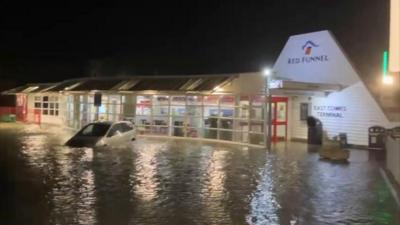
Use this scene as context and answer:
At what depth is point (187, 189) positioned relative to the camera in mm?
13672

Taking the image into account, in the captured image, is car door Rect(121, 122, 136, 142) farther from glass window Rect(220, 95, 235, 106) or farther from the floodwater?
glass window Rect(220, 95, 235, 106)

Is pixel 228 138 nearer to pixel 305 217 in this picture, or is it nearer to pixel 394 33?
pixel 305 217

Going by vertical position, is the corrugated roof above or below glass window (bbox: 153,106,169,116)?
above

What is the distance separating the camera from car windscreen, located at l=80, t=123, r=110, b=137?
25953 millimetres

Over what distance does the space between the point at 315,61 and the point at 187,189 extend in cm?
→ 1888

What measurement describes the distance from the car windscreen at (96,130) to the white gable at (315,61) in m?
11.7

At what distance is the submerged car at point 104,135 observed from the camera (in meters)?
25.0

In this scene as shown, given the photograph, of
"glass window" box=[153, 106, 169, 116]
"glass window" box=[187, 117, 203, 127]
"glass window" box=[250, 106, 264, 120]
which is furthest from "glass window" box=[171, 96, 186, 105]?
"glass window" box=[250, 106, 264, 120]

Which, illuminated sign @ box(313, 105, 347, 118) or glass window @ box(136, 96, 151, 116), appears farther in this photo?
glass window @ box(136, 96, 151, 116)

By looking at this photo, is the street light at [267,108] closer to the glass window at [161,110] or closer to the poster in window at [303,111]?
the poster in window at [303,111]

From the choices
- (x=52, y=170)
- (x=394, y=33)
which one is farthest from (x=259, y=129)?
(x=394, y=33)

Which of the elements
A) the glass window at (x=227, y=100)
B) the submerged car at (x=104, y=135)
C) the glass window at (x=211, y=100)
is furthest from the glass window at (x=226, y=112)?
the submerged car at (x=104, y=135)

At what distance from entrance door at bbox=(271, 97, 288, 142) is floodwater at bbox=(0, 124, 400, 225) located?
8563 mm

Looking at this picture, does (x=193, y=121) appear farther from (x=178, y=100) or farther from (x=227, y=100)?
(x=227, y=100)
